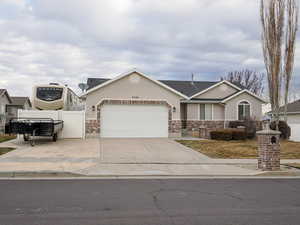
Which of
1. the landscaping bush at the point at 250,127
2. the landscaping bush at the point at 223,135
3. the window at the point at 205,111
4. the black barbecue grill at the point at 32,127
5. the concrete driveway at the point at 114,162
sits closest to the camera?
the concrete driveway at the point at 114,162

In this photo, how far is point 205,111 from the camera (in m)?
29.5

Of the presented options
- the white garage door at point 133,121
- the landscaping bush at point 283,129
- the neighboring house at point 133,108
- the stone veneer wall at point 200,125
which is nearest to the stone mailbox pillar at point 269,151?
the neighboring house at point 133,108

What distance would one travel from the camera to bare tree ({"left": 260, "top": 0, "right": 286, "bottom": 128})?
73.9 ft

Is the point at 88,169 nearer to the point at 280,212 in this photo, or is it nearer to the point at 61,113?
the point at 280,212

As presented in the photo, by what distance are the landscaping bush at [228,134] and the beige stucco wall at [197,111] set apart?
20.7 ft

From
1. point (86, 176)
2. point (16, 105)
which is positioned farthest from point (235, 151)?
point (16, 105)

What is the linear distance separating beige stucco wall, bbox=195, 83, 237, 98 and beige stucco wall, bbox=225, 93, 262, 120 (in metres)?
2.17

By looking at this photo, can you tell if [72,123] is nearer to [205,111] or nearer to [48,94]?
[48,94]

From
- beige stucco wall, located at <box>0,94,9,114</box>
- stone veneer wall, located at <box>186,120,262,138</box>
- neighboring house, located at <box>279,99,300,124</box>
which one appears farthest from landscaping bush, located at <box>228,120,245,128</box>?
beige stucco wall, located at <box>0,94,9,114</box>

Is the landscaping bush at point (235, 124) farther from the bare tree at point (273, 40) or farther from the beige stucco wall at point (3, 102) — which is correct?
the beige stucco wall at point (3, 102)

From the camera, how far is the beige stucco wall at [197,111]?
2906 cm

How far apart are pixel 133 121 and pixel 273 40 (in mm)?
11603

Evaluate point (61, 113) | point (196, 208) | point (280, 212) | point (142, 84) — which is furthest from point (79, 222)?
point (142, 84)

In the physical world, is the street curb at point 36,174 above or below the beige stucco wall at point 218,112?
below
